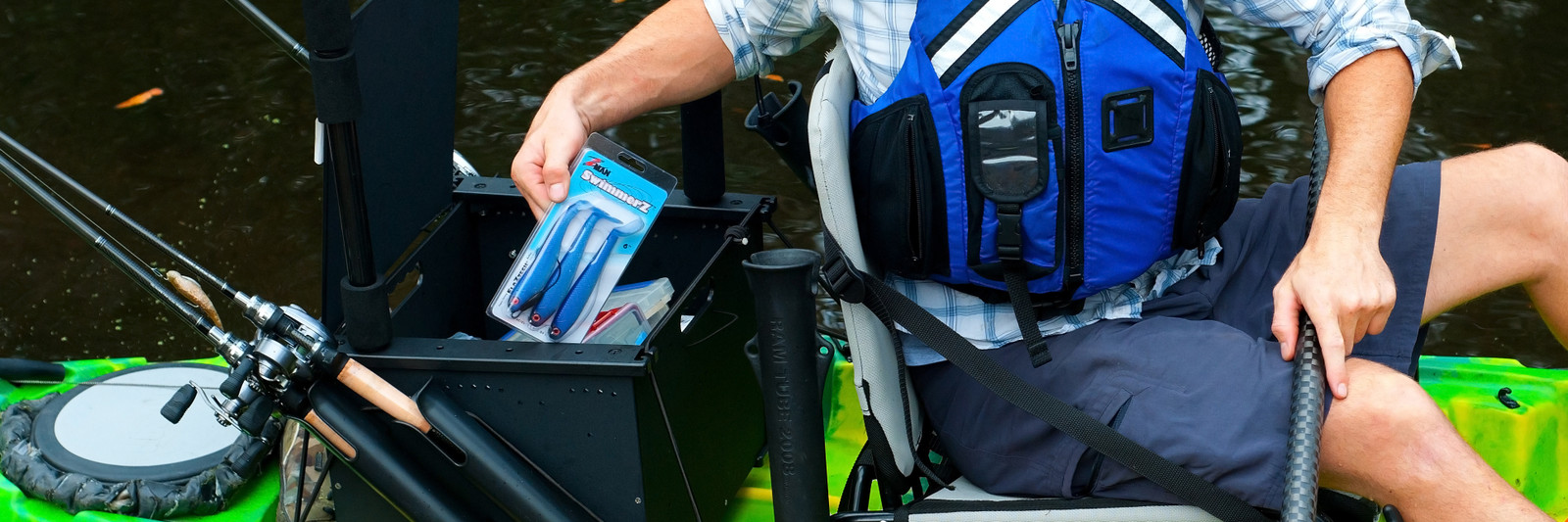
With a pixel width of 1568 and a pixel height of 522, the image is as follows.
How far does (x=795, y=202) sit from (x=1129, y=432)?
2.13 m

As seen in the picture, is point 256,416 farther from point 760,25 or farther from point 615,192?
point 760,25

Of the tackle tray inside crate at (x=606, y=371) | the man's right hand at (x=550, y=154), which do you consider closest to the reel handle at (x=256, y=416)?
the tackle tray inside crate at (x=606, y=371)

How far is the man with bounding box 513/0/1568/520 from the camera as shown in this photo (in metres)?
1.36

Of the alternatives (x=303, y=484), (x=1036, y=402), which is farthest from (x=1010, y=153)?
(x=303, y=484)

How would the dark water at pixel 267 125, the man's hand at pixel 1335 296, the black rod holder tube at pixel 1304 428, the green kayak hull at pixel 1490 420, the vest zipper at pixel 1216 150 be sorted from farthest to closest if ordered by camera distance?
the dark water at pixel 267 125 < the green kayak hull at pixel 1490 420 < the vest zipper at pixel 1216 150 < the man's hand at pixel 1335 296 < the black rod holder tube at pixel 1304 428

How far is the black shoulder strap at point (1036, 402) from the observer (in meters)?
1.37

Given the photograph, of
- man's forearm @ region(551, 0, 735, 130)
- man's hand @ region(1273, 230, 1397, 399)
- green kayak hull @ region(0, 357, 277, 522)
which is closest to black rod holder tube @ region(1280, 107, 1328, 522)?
man's hand @ region(1273, 230, 1397, 399)

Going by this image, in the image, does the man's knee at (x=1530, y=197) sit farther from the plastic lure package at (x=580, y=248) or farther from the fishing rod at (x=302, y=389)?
the fishing rod at (x=302, y=389)

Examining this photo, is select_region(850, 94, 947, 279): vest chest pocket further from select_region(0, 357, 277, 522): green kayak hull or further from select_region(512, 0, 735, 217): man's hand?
select_region(0, 357, 277, 522): green kayak hull

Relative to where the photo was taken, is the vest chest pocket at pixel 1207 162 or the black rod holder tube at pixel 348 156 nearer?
the black rod holder tube at pixel 348 156

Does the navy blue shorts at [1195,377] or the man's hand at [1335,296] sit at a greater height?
the man's hand at [1335,296]

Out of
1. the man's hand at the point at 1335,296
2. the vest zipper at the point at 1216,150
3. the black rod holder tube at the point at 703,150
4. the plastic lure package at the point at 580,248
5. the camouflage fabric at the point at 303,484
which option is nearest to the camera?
the man's hand at the point at 1335,296

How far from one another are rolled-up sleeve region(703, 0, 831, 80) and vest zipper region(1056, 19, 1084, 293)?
13.5 inches

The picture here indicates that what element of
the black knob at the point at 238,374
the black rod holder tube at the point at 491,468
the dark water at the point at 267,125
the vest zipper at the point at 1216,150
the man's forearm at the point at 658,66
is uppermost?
the man's forearm at the point at 658,66
